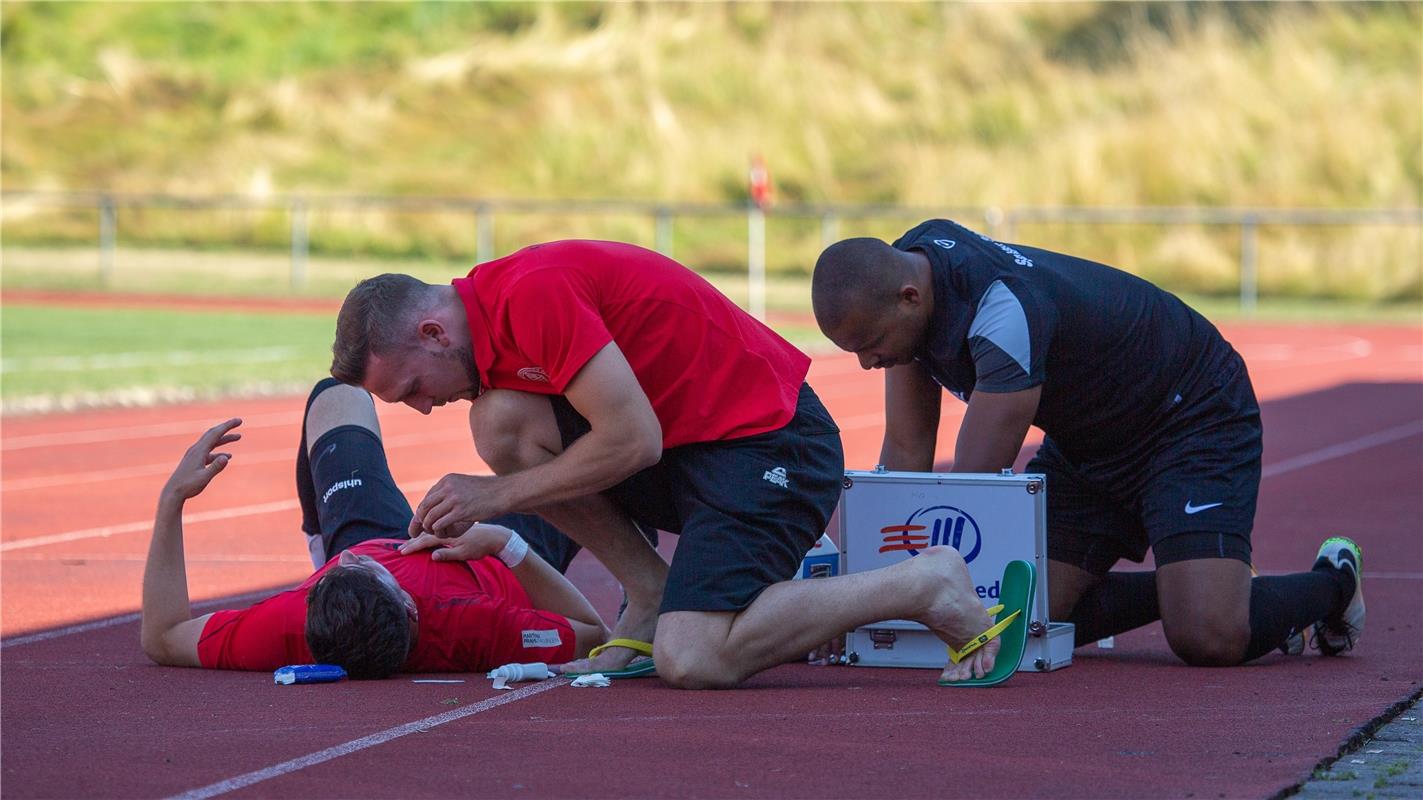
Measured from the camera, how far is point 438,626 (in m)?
5.60

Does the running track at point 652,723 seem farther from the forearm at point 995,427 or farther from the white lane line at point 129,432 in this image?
the white lane line at point 129,432

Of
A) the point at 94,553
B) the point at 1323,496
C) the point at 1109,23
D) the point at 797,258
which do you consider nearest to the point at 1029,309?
the point at 94,553

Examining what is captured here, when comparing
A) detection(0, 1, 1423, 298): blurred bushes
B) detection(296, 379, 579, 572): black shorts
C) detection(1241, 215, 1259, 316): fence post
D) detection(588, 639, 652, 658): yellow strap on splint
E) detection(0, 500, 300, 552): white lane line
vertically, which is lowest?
detection(588, 639, 652, 658): yellow strap on splint

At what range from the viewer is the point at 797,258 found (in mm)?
36688

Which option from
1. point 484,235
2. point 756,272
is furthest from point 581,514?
point 756,272

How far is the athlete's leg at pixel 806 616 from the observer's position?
5.23 m

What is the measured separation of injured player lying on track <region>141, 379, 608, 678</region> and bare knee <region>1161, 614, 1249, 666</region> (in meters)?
1.74

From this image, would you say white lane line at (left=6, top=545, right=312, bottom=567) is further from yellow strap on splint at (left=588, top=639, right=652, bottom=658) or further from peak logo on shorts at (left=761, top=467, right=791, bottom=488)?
peak logo on shorts at (left=761, top=467, right=791, bottom=488)

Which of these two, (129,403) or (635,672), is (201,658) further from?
(129,403)

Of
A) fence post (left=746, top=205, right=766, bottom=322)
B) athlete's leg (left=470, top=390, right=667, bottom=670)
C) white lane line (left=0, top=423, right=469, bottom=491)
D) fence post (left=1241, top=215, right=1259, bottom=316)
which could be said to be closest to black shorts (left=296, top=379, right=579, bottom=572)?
athlete's leg (left=470, top=390, right=667, bottom=670)

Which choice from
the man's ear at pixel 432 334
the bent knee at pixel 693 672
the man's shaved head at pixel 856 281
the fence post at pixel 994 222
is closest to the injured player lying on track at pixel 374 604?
the bent knee at pixel 693 672

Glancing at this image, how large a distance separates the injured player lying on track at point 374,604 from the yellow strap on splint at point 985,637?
1.12 meters

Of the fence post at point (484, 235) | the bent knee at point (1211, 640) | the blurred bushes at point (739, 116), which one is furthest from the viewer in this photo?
the blurred bushes at point (739, 116)

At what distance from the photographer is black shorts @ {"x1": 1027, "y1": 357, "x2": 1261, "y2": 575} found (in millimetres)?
5734
